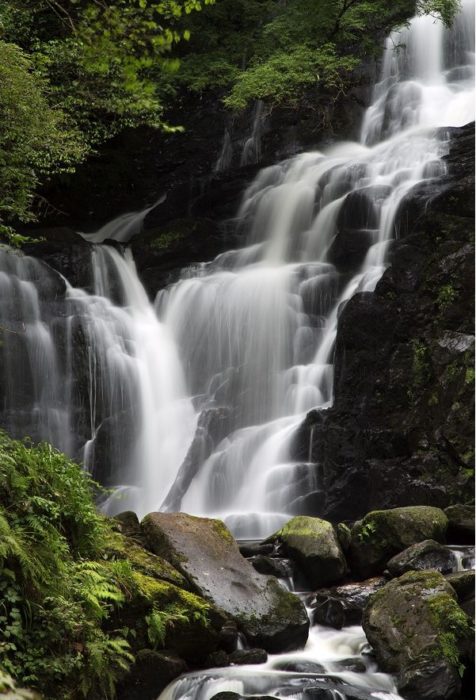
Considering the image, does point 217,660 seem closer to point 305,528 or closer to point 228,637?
point 228,637

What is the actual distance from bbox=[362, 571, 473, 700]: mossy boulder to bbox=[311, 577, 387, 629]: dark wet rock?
58cm

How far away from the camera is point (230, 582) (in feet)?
25.1

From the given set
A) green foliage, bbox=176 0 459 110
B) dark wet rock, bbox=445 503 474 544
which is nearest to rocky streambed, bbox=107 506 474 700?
dark wet rock, bbox=445 503 474 544

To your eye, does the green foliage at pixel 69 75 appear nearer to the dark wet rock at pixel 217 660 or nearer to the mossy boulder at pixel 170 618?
the mossy boulder at pixel 170 618

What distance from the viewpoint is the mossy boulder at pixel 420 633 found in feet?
21.1

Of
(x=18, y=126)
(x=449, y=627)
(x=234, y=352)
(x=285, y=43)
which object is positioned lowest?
(x=449, y=627)

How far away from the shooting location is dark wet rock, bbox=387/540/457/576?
8281 millimetres

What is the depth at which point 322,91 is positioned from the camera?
22.4 m

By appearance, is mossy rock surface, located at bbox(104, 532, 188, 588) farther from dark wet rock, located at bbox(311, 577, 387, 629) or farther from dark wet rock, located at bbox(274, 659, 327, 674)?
dark wet rock, located at bbox(311, 577, 387, 629)

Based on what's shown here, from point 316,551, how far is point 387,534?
985mm

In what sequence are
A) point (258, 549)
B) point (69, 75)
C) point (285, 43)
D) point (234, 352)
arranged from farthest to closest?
point (285, 43)
point (69, 75)
point (234, 352)
point (258, 549)

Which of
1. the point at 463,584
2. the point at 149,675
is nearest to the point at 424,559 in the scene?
the point at 463,584

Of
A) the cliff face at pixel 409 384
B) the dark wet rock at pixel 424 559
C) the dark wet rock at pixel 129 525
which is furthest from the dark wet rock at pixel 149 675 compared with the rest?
the cliff face at pixel 409 384

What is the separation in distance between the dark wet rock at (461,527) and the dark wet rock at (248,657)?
3.58 metres
